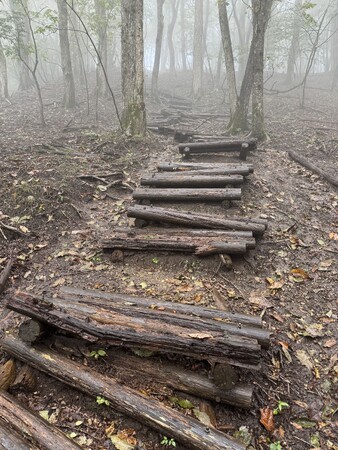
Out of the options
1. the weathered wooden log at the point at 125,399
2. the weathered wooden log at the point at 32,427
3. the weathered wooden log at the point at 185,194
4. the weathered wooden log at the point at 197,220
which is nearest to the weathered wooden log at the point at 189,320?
the weathered wooden log at the point at 125,399

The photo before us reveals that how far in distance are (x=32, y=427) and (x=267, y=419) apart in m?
2.37

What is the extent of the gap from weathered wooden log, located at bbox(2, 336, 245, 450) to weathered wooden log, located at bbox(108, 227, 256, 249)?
8.57 feet

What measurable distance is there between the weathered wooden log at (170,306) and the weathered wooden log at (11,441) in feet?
5.73

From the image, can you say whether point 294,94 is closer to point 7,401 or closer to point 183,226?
point 183,226

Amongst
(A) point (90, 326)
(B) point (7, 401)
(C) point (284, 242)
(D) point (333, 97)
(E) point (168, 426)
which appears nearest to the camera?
(E) point (168, 426)

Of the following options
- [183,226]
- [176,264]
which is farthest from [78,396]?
[183,226]

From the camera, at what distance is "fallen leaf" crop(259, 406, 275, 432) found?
134 inches

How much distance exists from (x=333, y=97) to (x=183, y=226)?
23.0 m

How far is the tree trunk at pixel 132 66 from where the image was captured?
10.5 metres

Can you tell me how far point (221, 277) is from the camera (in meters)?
5.27

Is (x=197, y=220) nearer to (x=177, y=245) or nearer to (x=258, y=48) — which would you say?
(x=177, y=245)

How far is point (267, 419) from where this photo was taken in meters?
3.45

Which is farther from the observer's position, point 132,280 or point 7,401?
point 132,280

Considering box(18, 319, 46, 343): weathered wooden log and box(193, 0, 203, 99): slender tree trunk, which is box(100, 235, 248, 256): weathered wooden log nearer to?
box(18, 319, 46, 343): weathered wooden log
